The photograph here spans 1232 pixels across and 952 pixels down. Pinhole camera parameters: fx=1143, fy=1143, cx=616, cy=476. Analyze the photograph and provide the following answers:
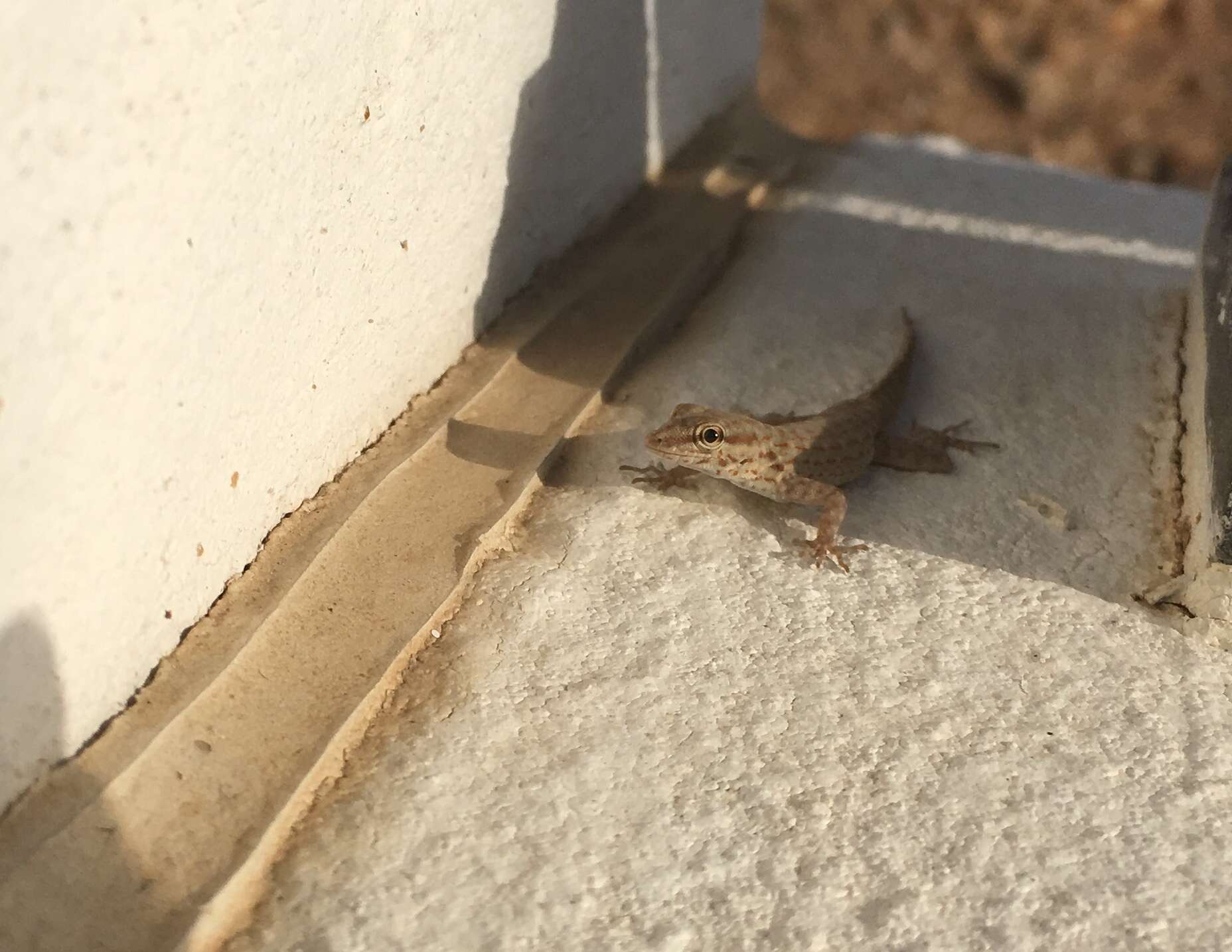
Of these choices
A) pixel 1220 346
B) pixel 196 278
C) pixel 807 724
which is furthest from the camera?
pixel 1220 346

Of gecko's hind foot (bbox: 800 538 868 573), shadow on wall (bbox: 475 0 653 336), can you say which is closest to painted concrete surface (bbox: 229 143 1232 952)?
gecko's hind foot (bbox: 800 538 868 573)

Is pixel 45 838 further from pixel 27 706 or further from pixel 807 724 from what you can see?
pixel 807 724

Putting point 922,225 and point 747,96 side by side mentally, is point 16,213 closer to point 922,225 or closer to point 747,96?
point 922,225

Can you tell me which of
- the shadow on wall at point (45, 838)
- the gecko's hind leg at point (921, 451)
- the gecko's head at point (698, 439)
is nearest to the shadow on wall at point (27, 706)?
the shadow on wall at point (45, 838)

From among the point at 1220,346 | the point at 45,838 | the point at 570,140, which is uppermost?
the point at 570,140

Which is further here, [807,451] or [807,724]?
[807,451]

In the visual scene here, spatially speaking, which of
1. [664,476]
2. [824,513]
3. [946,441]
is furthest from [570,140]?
[824,513]

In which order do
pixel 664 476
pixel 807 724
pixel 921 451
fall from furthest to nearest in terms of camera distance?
pixel 921 451, pixel 664 476, pixel 807 724

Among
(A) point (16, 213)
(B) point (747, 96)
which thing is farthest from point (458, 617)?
(B) point (747, 96)
